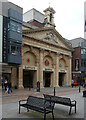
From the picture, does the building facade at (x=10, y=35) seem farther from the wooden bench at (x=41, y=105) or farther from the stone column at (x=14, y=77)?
the wooden bench at (x=41, y=105)

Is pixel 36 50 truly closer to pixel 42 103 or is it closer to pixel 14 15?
pixel 14 15

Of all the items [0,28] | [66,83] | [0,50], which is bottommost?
[66,83]

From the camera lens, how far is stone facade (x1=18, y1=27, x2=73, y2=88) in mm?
25581

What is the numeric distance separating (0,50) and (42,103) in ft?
47.4

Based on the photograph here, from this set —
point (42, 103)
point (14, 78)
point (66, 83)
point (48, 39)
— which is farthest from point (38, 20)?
point (42, 103)

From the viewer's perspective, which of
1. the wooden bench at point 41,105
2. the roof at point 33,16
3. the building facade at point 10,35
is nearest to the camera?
the wooden bench at point 41,105

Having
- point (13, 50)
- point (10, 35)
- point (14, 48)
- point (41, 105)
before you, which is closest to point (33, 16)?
point (10, 35)

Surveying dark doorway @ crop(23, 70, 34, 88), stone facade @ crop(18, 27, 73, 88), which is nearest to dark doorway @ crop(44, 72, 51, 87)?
stone facade @ crop(18, 27, 73, 88)

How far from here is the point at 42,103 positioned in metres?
6.59

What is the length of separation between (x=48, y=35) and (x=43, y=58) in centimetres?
529

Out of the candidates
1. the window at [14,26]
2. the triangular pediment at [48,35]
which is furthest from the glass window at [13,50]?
the triangular pediment at [48,35]

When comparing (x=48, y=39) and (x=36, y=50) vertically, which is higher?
(x=48, y=39)

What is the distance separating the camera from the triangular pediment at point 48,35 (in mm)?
26516

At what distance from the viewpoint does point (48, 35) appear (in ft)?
98.2
